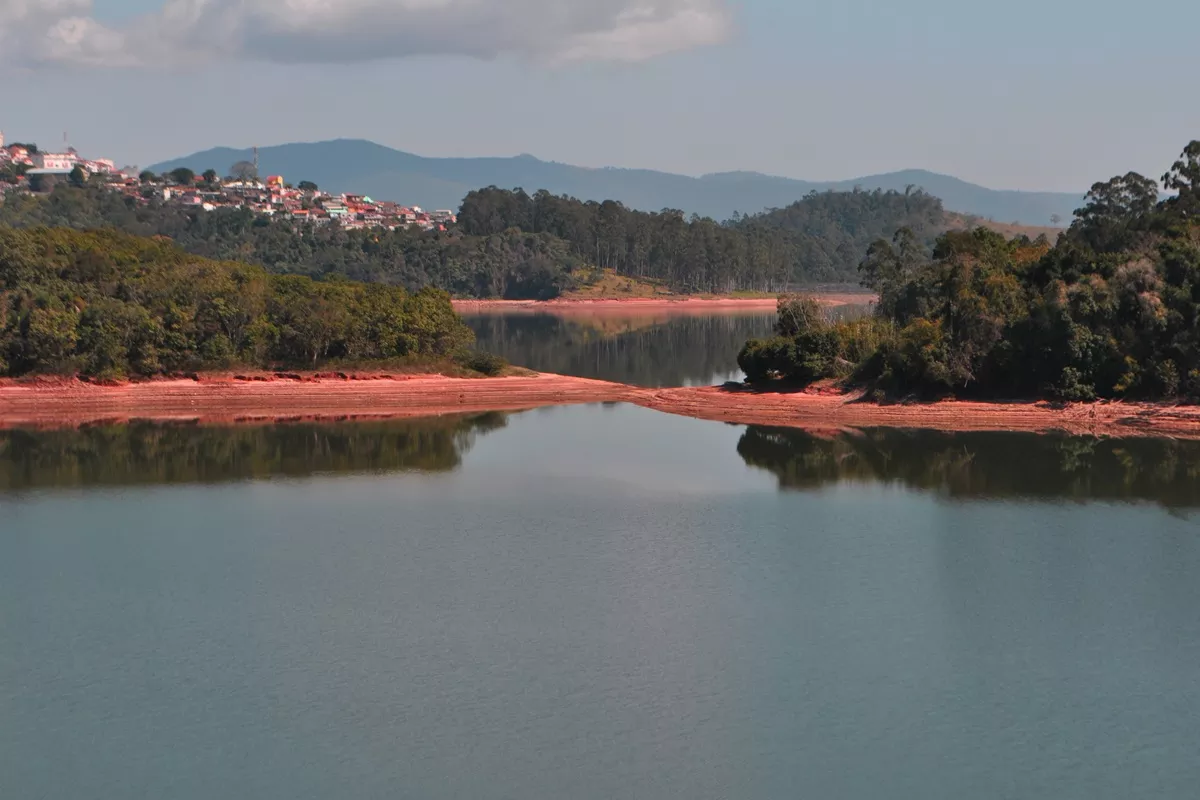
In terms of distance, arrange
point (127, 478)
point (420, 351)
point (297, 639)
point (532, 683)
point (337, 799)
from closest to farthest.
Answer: point (337, 799)
point (532, 683)
point (297, 639)
point (127, 478)
point (420, 351)

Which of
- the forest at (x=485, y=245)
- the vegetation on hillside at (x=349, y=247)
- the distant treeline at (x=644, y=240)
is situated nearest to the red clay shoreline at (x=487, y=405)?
the forest at (x=485, y=245)

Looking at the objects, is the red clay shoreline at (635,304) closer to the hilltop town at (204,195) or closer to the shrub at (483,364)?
the hilltop town at (204,195)

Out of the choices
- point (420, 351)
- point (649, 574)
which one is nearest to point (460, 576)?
point (649, 574)

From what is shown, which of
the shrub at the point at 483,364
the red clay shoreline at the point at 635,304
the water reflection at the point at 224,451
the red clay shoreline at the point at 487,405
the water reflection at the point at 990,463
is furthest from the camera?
the red clay shoreline at the point at 635,304

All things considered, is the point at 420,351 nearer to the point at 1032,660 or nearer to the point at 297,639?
the point at 297,639

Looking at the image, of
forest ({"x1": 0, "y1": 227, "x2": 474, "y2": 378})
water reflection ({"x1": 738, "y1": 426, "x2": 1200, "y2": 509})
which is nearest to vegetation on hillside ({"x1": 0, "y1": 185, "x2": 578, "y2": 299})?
forest ({"x1": 0, "y1": 227, "x2": 474, "y2": 378})

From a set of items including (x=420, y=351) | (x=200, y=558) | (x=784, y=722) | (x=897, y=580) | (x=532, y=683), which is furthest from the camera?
(x=420, y=351)

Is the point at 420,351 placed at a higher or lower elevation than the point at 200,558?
higher
